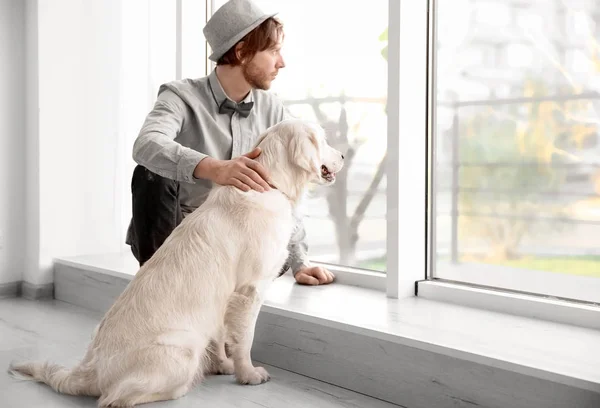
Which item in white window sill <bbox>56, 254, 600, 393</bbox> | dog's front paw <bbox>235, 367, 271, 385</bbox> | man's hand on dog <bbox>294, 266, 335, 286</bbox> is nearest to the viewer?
white window sill <bbox>56, 254, 600, 393</bbox>

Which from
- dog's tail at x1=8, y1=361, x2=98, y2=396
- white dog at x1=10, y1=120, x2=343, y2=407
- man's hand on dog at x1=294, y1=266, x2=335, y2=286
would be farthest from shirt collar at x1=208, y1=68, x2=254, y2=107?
dog's tail at x1=8, y1=361, x2=98, y2=396

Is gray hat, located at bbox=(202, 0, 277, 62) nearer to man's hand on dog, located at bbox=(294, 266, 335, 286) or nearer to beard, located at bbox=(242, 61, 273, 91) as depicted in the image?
beard, located at bbox=(242, 61, 273, 91)

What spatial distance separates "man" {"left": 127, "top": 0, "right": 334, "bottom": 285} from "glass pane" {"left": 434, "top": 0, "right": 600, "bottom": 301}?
0.70m

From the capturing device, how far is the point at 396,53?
8.09 feet

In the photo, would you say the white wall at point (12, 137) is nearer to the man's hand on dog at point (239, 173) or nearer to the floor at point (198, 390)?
the floor at point (198, 390)

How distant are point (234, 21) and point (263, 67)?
0.61 ft

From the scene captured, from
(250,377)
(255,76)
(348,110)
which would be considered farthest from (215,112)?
(250,377)

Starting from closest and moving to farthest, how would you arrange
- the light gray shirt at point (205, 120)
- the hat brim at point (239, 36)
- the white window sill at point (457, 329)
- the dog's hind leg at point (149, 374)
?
the white window sill at point (457, 329) → the dog's hind leg at point (149, 374) → the hat brim at point (239, 36) → the light gray shirt at point (205, 120)

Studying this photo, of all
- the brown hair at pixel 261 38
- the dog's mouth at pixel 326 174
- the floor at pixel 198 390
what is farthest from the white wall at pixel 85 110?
the dog's mouth at pixel 326 174

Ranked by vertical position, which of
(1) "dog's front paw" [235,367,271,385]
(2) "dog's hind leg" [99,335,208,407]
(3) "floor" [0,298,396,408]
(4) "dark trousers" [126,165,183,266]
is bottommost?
(3) "floor" [0,298,396,408]

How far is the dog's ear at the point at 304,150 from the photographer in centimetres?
195

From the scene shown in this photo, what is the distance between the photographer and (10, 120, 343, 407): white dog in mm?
1786

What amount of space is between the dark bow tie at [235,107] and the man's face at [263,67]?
0.11 meters

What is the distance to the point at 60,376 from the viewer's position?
78.2 inches
